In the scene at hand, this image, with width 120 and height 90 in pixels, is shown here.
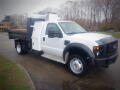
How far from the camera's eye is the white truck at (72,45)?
4129 mm

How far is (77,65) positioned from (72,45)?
731mm

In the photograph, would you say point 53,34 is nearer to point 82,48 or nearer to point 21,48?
point 82,48

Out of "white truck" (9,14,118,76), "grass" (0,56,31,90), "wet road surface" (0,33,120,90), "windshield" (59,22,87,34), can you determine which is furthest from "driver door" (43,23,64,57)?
"grass" (0,56,31,90)

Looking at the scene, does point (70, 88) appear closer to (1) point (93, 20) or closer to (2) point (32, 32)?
(2) point (32, 32)

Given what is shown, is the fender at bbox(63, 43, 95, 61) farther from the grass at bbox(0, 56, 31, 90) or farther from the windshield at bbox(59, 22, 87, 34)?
the grass at bbox(0, 56, 31, 90)

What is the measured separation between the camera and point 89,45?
13.6 ft

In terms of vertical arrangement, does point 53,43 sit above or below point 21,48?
above

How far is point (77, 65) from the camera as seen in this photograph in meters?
4.57

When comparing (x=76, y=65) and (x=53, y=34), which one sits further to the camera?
(x=53, y=34)

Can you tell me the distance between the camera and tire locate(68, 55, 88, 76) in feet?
14.4

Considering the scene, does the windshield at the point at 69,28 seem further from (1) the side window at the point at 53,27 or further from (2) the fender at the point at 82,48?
(2) the fender at the point at 82,48

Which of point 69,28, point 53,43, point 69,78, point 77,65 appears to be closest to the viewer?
point 69,78

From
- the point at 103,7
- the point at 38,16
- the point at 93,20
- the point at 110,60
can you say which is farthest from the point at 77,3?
the point at 110,60

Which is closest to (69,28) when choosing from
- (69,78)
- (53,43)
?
(53,43)
